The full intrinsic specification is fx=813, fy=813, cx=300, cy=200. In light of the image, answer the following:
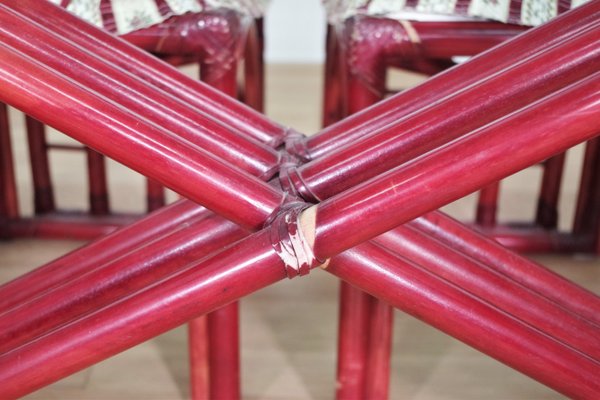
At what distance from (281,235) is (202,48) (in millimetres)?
391

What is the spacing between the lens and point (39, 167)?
4.91 ft

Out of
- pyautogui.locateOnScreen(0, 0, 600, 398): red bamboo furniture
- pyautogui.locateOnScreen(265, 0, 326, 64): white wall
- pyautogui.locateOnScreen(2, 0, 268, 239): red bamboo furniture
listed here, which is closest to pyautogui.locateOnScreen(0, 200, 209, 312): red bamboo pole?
pyautogui.locateOnScreen(0, 0, 600, 398): red bamboo furniture

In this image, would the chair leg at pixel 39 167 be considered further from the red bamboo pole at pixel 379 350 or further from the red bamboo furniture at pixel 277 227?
the red bamboo pole at pixel 379 350

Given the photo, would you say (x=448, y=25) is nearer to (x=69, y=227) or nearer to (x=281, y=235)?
(x=281, y=235)

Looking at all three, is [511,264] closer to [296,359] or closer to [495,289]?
[495,289]

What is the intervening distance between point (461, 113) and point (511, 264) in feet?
0.63

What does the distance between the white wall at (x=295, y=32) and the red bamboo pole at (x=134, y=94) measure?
2.15 metres

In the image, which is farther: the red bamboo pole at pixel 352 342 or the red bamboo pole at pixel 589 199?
the red bamboo pole at pixel 589 199

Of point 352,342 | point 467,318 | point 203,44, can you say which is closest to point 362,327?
point 352,342

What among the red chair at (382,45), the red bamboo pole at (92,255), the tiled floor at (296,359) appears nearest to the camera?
the red bamboo pole at (92,255)

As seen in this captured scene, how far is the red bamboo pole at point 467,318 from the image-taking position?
2.34ft

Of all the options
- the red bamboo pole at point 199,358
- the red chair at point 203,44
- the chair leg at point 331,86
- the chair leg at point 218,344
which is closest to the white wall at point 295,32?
the chair leg at point 331,86

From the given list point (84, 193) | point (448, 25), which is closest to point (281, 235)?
point (448, 25)

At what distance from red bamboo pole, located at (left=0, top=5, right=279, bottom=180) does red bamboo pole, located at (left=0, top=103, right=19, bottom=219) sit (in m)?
0.71
